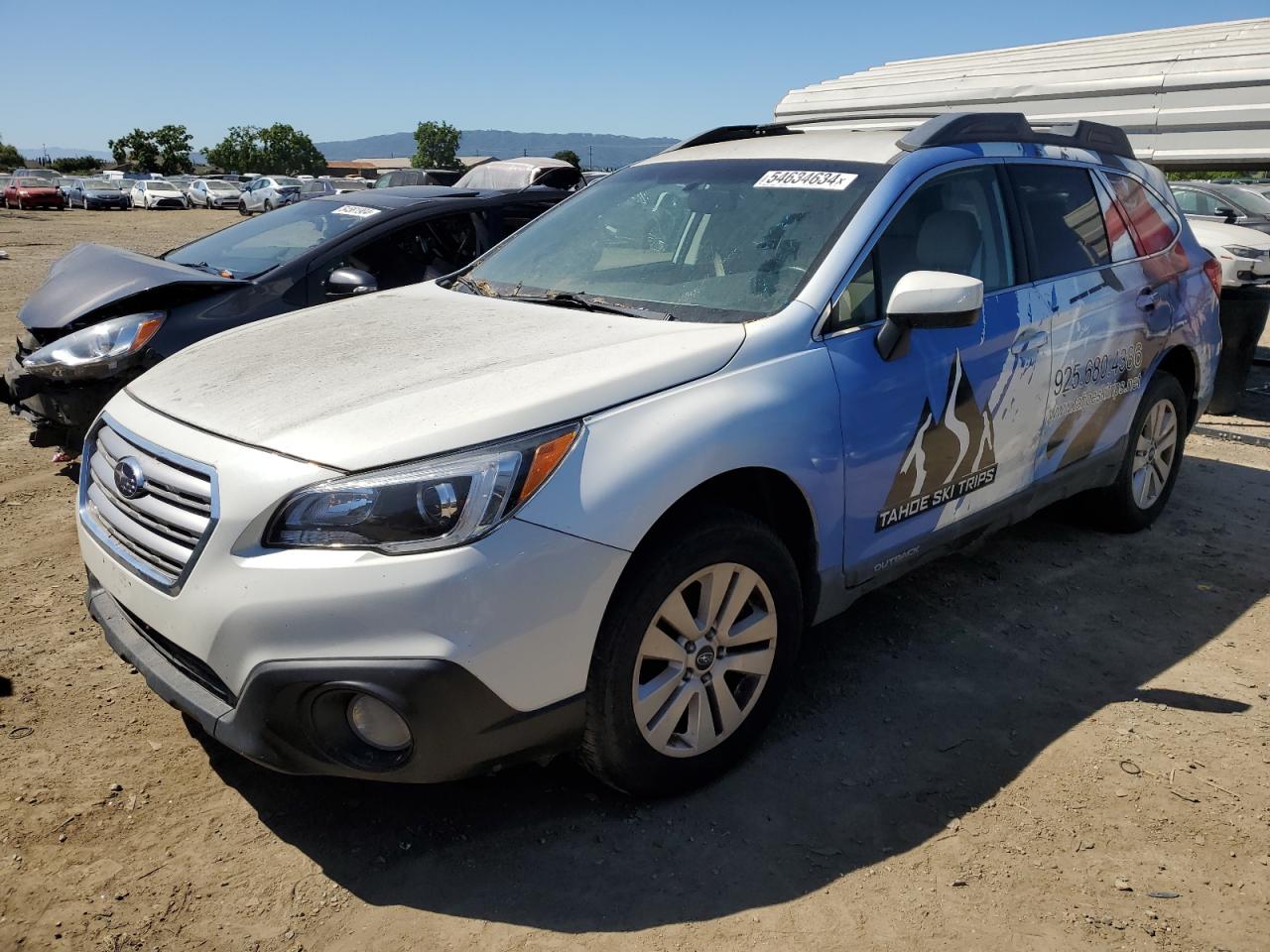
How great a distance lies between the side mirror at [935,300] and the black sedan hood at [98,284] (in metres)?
3.65

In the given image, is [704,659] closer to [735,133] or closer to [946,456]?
[946,456]

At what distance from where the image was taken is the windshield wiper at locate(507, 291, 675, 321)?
9.84 feet

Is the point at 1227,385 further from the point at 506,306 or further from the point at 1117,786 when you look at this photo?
the point at 506,306

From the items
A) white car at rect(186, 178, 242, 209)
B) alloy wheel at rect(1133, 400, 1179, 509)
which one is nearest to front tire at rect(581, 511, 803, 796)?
alloy wheel at rect(1133, 400, 1179, 509)

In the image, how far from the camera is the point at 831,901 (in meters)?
2.38

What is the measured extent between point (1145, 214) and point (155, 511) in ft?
14.3

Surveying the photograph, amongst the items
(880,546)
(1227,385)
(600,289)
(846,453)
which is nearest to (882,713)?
(880,546)

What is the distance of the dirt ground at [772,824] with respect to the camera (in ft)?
7.55

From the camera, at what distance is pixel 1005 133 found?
3.76 meters

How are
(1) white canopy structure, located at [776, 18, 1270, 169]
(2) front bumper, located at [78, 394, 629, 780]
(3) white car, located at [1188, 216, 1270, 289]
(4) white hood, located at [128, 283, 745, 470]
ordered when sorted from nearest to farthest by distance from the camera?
(2) front bumper, located at [78, 394, 629, 780] → (4) white hood, located at [128, 283, 745, 470] → (3) white car, located at [1188, 216, 1270, 289] → (1) white canopy structure, located at [776, 18, 1270, 169]

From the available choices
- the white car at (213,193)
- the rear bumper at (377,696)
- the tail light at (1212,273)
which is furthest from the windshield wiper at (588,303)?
the white car at (213,193)

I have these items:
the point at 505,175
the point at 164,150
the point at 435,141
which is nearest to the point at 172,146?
the point at 164,150

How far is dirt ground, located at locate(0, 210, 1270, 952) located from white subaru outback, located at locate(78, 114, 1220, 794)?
0.28 meters

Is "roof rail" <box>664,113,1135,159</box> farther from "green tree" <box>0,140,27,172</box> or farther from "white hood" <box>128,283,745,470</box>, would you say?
"green tree" <box>0,140,27,172</box>
